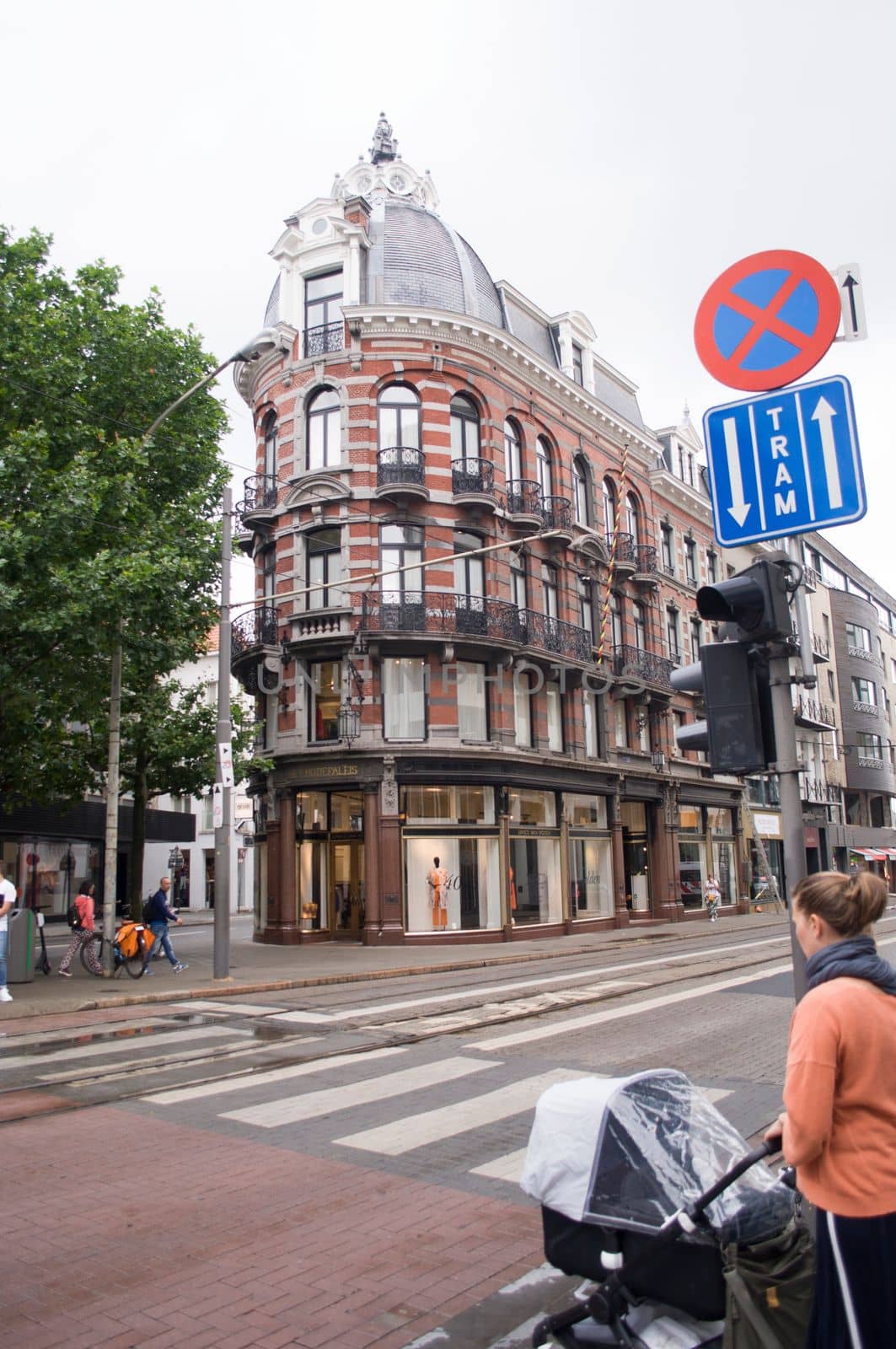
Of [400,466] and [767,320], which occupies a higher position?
[400,466]

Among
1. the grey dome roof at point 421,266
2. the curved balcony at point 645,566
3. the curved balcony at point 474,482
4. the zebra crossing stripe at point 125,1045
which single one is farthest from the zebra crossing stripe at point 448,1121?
the curved balcony at point 645,566

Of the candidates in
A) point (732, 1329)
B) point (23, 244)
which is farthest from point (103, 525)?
point (732, 1329)

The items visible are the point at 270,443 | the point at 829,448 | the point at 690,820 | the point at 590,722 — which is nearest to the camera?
the point at 829,448

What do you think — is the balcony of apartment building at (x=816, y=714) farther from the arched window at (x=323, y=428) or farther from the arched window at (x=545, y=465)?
the arched window at (x=323, y=428)

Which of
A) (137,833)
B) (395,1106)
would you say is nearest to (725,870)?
(137,833)

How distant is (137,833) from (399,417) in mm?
12891

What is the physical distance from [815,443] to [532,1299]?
4067mm

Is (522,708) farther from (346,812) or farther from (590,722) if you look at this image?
(346,812)

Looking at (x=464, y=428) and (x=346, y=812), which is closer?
(x=346, y=812)

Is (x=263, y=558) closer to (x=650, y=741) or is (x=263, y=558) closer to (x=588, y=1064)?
(x=650, y=741)

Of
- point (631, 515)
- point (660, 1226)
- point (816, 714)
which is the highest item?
point (631, 515)

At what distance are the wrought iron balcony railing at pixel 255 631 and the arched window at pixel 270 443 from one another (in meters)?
4.09

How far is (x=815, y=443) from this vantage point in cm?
496

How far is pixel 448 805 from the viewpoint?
1050 inches
